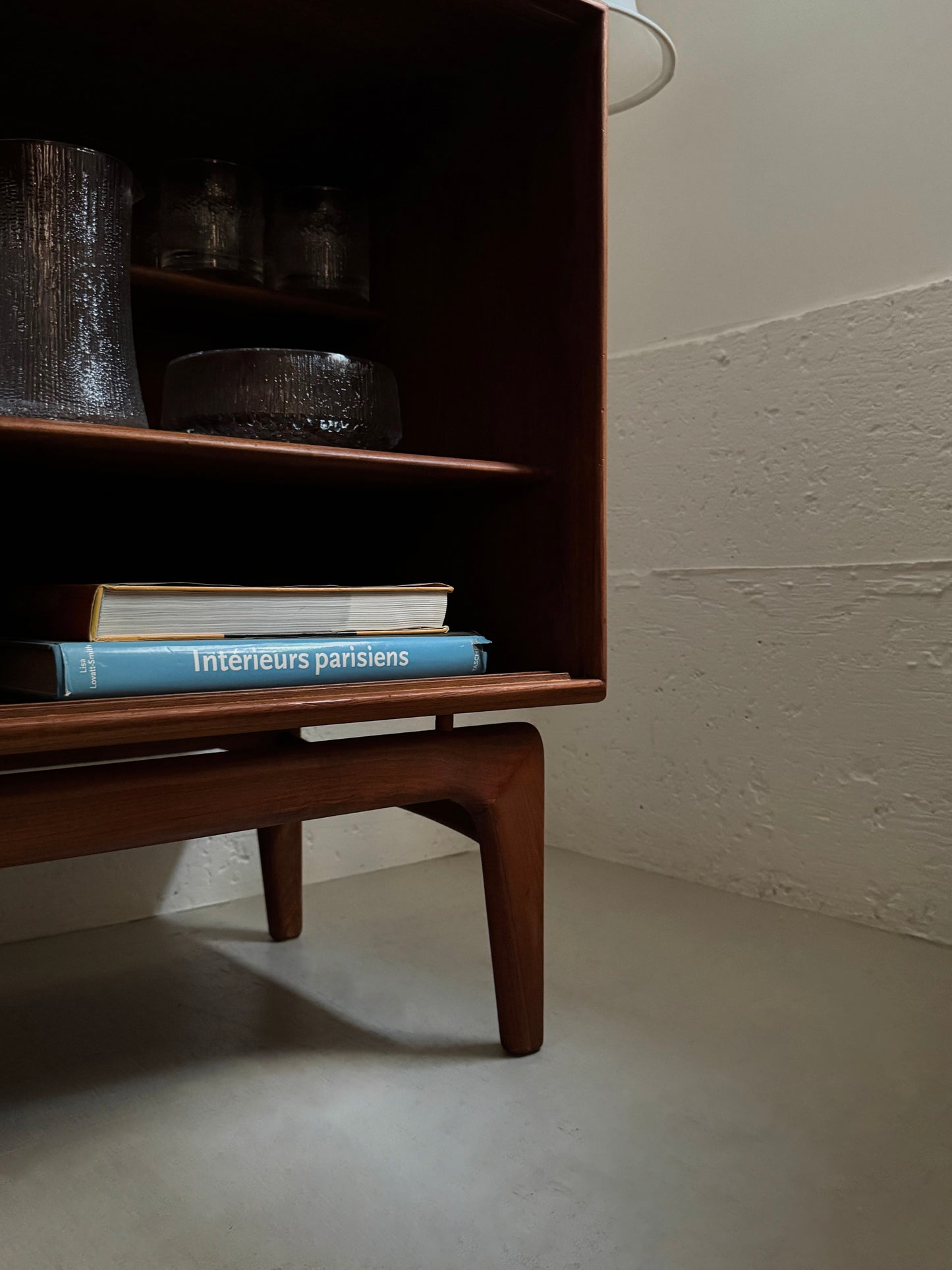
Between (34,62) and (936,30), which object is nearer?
(34,62)

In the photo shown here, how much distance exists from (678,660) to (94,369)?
1069 millimetres

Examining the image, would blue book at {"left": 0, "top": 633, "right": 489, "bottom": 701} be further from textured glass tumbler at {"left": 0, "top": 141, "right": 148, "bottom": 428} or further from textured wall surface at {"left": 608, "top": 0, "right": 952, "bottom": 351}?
textured wall surface at {"left": 608, "top": 0, "right": 952, "bottom": 351}

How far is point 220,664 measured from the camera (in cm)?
85

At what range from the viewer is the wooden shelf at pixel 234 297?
3.56 ft

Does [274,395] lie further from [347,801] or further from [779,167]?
[779,167]

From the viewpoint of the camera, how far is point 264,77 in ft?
3.54

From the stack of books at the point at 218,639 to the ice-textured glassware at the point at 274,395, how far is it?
8.8 inches

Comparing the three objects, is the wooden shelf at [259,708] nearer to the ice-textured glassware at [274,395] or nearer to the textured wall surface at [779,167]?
the ice-textured glassware at [274,395]

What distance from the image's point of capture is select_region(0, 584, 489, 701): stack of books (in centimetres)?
80

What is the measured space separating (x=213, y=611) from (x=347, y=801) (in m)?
0.21

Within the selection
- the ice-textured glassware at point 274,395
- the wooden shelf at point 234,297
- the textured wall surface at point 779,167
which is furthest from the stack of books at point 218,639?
the textured wall surface at point 779,167

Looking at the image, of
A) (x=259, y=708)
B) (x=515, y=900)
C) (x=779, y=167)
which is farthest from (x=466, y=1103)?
(x=779, y=167)

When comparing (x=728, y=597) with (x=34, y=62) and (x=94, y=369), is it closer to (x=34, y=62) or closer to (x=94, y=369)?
(x=94, y=369)

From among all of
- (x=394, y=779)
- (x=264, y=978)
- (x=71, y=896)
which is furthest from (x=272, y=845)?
(x=394, y=779)
